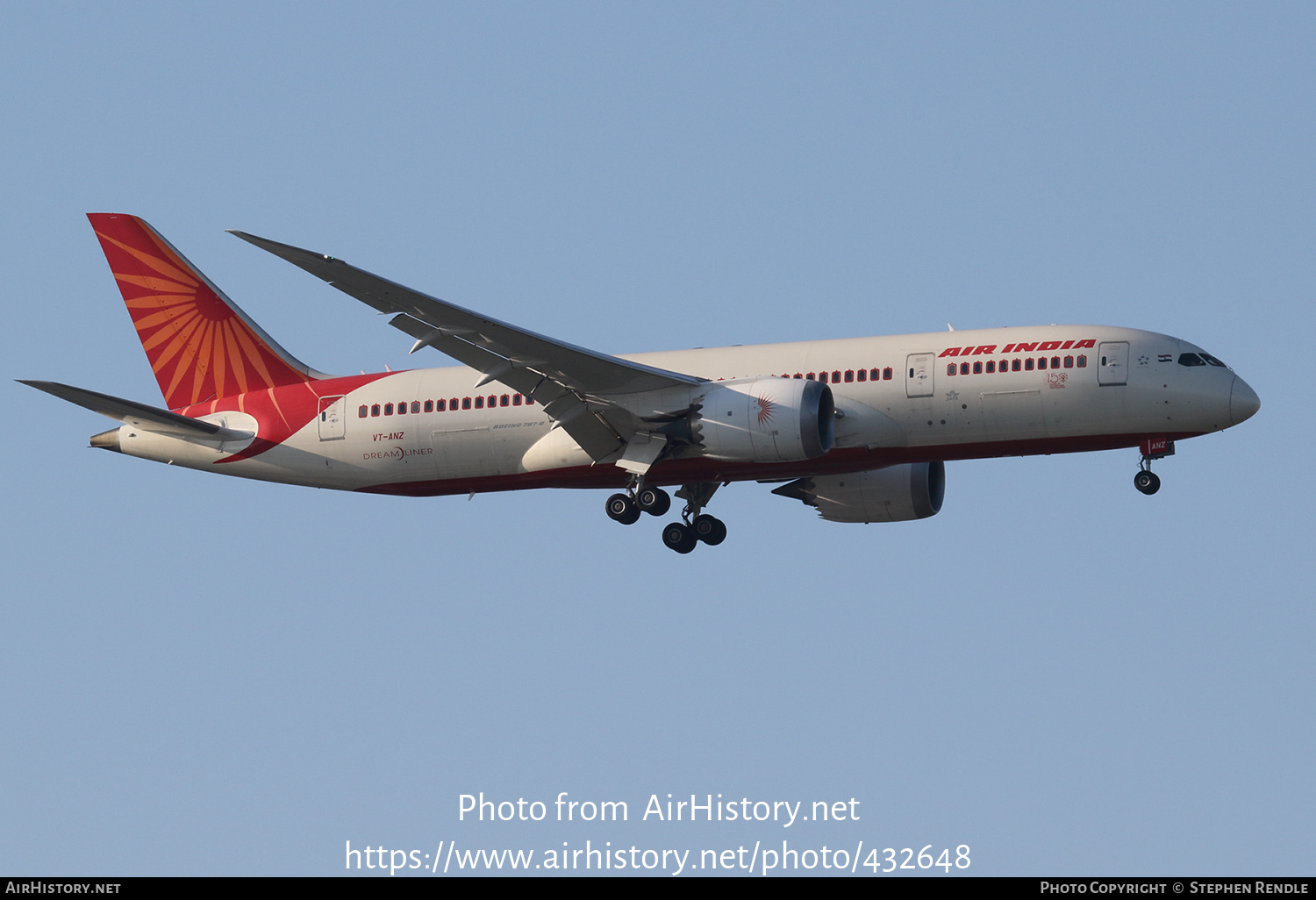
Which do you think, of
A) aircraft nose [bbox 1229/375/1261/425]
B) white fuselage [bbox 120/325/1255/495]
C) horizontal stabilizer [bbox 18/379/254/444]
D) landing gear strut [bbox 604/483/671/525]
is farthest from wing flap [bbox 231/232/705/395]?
aircraft nose [bbox 1229/375/1261/425]

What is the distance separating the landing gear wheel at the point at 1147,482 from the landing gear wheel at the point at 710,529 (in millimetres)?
10755

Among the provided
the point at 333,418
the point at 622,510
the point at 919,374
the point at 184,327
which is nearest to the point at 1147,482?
the point at 919,374

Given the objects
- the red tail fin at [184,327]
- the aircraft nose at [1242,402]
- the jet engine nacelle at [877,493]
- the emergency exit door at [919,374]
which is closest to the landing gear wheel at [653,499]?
the jet engine nacelle at [877,493]

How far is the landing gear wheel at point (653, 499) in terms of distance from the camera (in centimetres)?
Result: 4569

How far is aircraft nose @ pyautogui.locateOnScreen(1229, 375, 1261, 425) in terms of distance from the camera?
4209 centimetres

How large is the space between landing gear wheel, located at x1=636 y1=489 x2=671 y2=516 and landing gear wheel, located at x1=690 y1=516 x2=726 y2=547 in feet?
7.43

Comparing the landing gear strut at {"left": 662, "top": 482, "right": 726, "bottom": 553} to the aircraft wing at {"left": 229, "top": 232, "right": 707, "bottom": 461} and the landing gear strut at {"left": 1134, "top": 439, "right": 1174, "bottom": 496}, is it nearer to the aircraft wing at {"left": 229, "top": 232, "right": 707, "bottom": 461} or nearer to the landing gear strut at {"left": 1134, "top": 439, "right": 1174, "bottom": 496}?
the aircraft wing at {"left": 229, "top": 232, "right": 707, "bottom": 461}

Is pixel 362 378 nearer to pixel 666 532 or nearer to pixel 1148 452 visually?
pixel 666 532

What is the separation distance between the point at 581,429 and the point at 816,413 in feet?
20.1

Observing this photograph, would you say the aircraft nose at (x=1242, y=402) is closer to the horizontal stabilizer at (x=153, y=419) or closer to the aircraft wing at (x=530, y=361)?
the aircraft wing at (x=530, y=361)

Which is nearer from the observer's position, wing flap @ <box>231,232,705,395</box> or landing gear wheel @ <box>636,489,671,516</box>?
wing flap @ <box>231,232,705,395</box>

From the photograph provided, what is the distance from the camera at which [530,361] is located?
1695 inches

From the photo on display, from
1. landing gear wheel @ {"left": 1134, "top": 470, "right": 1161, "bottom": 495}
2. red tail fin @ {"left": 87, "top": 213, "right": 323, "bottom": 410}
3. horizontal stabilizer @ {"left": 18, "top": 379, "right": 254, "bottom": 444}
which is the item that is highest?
red tail fin @ {"left": 87, "top": 213, "right": 323, "bottom": 410}

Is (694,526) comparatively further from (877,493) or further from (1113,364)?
(1113,364)
